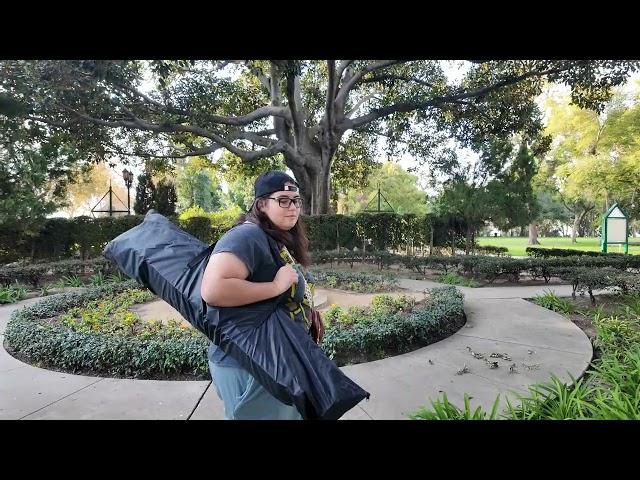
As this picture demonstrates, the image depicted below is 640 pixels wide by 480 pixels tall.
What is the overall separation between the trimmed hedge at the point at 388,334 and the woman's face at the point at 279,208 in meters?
2.02

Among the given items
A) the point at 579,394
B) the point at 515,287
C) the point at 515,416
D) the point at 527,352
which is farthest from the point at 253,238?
the point at 515,287

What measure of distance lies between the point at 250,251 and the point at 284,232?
220mm

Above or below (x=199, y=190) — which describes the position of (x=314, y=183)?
below

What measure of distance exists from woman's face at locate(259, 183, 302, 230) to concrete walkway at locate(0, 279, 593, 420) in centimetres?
149

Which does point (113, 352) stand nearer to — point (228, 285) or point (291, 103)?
point (228, 285)

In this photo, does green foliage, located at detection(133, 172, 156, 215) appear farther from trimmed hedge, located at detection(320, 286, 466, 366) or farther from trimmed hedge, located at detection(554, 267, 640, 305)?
trimmed hedge, located at detection(554, 267, 640, 305)

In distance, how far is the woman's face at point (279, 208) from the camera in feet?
4.29

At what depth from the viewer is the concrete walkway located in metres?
2.33

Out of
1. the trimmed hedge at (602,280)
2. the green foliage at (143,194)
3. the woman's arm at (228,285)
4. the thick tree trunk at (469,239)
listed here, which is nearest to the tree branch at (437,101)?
the thick tree trunk at (469,239)

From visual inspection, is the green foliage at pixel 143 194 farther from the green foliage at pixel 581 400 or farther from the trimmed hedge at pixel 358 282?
the green foliage at pixel 581 400

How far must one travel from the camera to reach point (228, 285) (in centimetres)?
110

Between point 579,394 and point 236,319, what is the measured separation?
2.36 meters

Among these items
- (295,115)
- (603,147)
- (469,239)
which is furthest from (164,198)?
(603,147)
